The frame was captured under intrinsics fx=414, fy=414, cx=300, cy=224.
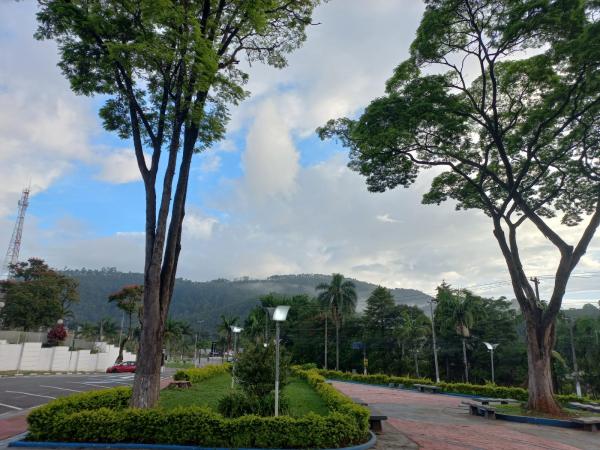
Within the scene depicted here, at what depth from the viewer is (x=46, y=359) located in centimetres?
3391

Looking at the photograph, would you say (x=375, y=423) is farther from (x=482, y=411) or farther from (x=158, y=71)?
(x=158, y=71)

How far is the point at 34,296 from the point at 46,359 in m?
13.7

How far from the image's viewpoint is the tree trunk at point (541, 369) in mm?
14656

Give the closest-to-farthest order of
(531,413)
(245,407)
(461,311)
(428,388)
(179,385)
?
1. (245,407)
2. (531,413)
3. (179,385)
4. (428,388)
5. (461,311)

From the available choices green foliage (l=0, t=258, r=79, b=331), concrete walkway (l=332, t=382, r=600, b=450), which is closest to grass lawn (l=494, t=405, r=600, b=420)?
concrete walkway (l=332, t=382, r=600, b=450)

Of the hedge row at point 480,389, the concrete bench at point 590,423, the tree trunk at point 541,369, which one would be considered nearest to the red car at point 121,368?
the hedge row at point 480,389

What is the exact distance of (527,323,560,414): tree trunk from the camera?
577 inches

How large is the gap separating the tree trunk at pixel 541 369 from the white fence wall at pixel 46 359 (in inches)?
1320

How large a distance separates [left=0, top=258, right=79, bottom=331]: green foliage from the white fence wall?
26.2 ft

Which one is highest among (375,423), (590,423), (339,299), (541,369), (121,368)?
(339,299)

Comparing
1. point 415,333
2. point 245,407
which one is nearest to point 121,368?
point 415,333

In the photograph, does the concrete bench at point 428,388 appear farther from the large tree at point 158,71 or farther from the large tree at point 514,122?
the large tree at point 158,71

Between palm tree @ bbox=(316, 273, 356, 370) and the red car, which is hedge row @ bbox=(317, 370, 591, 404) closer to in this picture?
palm tree @ bbox=(316, 273, 356, 370)

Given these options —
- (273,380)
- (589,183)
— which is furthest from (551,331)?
(273,380)
